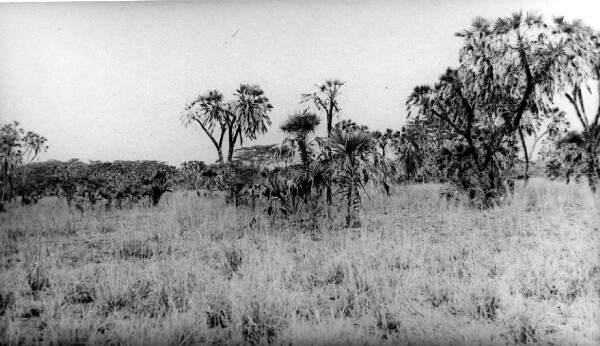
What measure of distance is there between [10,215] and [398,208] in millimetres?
10949

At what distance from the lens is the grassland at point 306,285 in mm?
3916

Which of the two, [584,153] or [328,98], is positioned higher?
[328,98]

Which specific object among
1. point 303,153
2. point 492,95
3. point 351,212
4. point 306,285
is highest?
point 492,95

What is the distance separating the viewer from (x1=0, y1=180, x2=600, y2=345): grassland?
3.92 metres

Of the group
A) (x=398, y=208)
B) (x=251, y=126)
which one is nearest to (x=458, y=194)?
(x=398, y=208)

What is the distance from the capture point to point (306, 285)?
196 inches

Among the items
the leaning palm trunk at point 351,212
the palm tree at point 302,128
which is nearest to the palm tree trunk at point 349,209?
the leaning palm trunk at point 351,212

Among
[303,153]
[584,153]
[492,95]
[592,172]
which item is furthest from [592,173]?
[303,153]

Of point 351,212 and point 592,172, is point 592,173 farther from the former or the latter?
point 351,212

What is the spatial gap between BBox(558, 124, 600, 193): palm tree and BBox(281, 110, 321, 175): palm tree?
776 centimetres

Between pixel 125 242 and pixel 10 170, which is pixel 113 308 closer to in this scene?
pixel 125 242

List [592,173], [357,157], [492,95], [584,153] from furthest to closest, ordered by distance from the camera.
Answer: [584,153]
[492,95]
[592,173]
[357,157]

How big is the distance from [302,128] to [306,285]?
14.1 ft

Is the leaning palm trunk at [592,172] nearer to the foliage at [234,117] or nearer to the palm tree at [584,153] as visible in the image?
the palm tree at [584,153]
